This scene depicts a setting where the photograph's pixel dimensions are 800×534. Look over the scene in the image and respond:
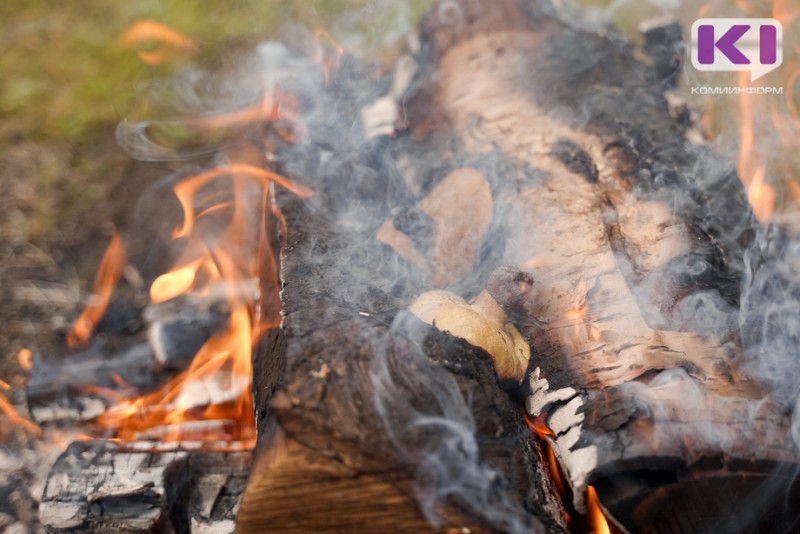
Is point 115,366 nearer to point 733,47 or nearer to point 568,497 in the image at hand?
point 568,497

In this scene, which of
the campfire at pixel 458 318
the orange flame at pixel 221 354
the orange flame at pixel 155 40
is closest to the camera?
the campfire at pixel 458 318

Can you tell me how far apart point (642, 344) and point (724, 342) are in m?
0.24

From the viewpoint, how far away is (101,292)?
2988 mm

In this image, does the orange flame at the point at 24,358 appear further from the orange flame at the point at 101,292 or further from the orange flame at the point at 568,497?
the orange flame at the point at 568,497

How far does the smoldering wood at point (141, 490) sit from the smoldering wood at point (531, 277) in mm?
438

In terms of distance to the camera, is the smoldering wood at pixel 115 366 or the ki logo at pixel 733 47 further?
the ki logo at pixel 733 47

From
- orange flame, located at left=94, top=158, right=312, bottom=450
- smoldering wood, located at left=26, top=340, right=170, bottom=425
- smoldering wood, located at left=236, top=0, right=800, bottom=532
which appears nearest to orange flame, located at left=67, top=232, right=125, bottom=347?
smoldering wood, located at left=26, top=340, right=170, bottom=425

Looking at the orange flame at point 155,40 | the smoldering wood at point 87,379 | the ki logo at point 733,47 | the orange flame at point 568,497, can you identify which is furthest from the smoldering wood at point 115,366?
the ki logo at point 733,47

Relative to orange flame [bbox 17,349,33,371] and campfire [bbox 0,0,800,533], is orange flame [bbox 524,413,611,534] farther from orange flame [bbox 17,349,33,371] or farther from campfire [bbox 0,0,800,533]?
orange flame [bbox 17,349,33,371]

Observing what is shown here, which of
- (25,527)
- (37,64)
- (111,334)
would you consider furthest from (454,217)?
(37,64)

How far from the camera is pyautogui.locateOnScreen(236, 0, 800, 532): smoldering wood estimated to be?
4.80 ft

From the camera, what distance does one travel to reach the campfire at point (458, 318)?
146 cm

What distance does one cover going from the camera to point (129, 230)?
3.32 meters

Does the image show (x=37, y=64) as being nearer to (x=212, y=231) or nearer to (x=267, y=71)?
(x=267, y=71)
